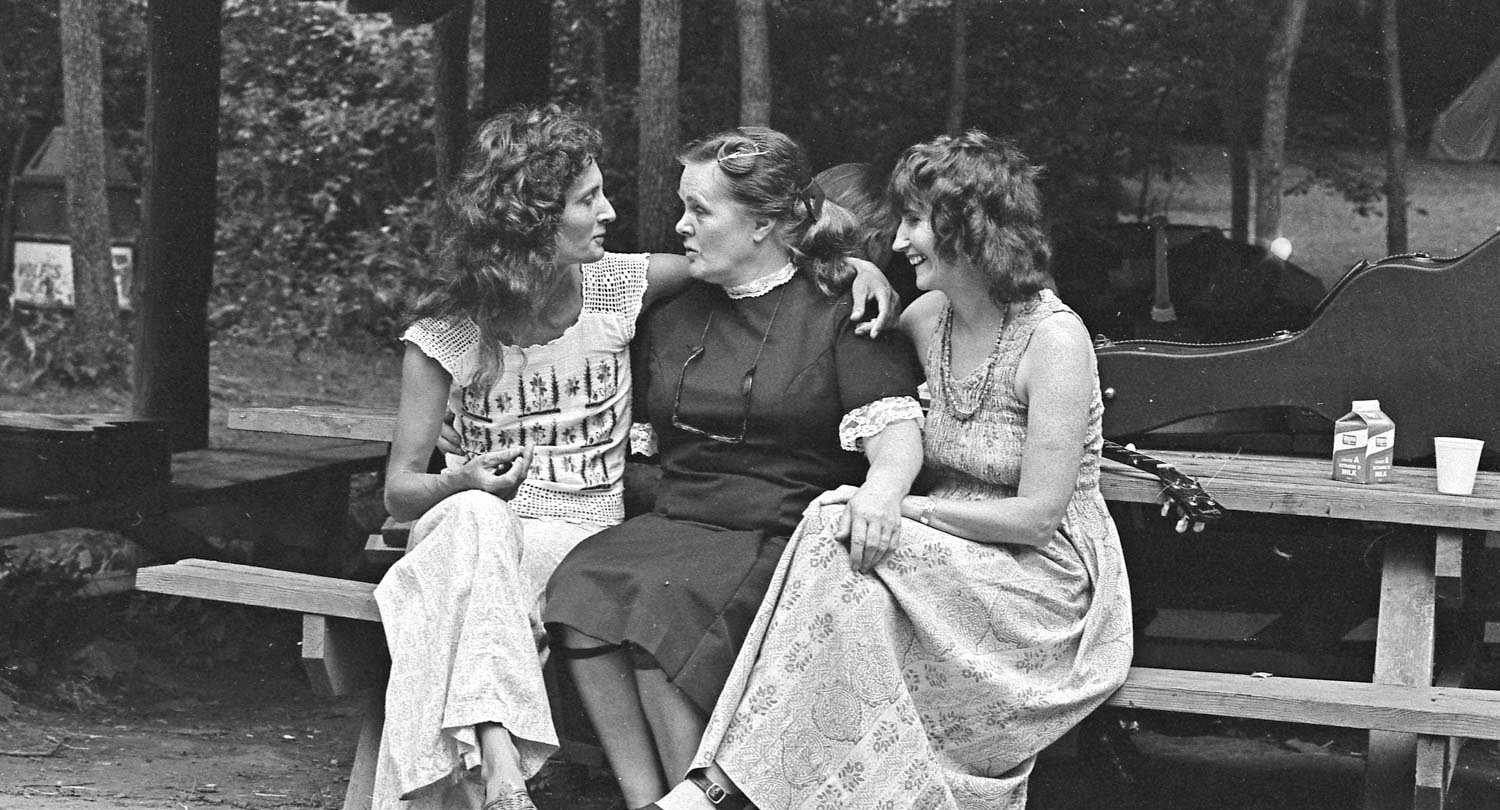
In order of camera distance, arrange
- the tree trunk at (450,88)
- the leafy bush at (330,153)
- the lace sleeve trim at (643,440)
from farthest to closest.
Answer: the leafy bush at (330,153), the tree trunk at (450,88), the lace sleeve trim at (643,440)

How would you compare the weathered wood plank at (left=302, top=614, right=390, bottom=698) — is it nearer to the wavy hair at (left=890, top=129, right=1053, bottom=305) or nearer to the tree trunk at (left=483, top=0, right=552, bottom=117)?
the wavy hair at (left=890, top=129, right=1053, bottom=305)

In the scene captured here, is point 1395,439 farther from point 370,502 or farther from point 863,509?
point 370,502

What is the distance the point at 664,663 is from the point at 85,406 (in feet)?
8.92

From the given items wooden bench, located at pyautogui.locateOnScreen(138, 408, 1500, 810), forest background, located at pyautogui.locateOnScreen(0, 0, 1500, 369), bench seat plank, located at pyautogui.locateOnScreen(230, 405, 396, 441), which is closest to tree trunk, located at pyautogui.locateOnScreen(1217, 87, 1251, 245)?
forest background, located at pyautogui.locateOnScreen(0, 0, 1500, 369)

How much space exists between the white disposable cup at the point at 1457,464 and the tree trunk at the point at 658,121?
1.85 metres

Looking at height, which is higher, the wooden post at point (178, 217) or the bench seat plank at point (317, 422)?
the wooden post at point (178, 217)

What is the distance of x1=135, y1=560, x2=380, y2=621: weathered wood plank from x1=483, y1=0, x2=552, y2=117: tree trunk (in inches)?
60.1

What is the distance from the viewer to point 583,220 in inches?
127

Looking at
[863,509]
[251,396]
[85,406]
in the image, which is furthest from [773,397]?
[85,406]

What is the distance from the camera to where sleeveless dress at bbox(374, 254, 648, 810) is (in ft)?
9.38

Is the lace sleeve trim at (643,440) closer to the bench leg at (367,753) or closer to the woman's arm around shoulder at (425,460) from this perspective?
the woman's arm around shoulder at (425,460)

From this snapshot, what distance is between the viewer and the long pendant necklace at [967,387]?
305cm

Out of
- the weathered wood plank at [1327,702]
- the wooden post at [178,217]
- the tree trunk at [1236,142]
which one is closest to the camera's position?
the weathered wood plank at [1327,702]

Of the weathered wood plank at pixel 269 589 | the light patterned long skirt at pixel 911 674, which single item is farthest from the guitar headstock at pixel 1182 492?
the weathered wood plank at pixel 269 589
